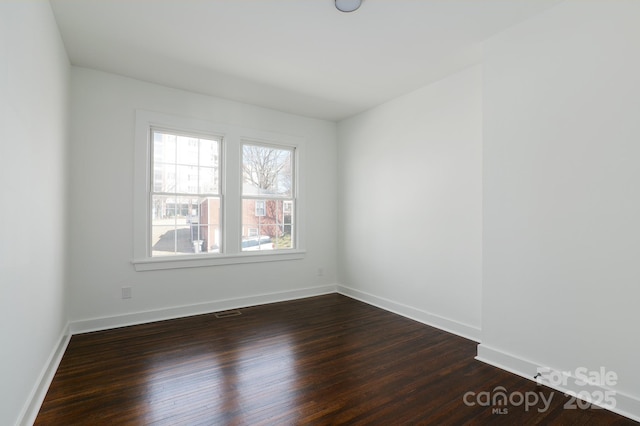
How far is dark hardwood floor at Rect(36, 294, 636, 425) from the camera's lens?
198 centimetres

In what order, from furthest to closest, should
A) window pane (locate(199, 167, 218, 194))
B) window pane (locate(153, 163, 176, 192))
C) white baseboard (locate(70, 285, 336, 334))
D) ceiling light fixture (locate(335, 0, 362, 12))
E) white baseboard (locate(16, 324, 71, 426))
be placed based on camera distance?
window pane (locate(199, 167, 218, 194)) → window pane (locate(153, 163, 176, 192)) → white baseboard (locate(70, 285, 336, 334)) → ceiling light fixture (locate(335, 0, 362, 12)) → white baseboard (locate(16, 324, 71, 426))

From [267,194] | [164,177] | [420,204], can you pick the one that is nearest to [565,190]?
[420,204]

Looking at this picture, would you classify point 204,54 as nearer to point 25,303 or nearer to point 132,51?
point 132,51

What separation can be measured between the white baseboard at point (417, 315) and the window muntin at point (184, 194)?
2135 mm

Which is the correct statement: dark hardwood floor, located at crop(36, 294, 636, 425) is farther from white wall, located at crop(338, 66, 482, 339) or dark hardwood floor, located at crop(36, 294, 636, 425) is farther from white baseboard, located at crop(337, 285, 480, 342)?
white wall, located at crop(338, 66, 482, 339)

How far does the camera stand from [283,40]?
110 inches

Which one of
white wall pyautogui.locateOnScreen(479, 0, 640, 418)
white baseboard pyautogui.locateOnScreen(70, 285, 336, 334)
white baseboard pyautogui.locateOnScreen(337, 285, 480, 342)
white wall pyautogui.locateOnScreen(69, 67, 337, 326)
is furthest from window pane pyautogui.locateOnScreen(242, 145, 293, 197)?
white wall pyautogui.locateOnScreen(479, 0, 640, 418)

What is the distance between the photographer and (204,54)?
3037mm

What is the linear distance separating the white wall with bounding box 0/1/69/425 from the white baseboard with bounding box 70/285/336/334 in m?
0.60

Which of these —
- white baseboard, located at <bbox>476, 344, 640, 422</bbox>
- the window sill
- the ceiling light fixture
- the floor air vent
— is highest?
the ceiling light fixture

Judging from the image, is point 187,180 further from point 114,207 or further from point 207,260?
point 207,260

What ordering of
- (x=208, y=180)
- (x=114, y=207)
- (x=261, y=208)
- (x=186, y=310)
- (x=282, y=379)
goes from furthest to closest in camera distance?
(x=261, y=208), (x=208, y=180), (x=186, y=310), (x=114, y=207), (x=282, y=379)

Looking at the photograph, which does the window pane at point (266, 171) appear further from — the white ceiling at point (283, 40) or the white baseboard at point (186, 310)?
the white baseboard at point (186, 310)

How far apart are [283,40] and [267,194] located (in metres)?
2.30
